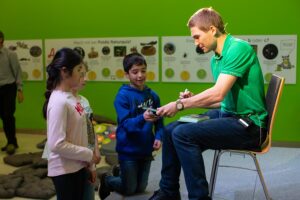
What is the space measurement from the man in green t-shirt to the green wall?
93.6 inches

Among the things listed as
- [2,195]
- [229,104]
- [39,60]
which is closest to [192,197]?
[229,104]

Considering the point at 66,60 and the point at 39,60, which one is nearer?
the point at 66,60

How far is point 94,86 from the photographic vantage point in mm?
5133

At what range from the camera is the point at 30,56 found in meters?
5.31

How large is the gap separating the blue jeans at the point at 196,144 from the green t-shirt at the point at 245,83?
76 millimetres

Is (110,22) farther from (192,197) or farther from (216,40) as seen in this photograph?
(192,197)

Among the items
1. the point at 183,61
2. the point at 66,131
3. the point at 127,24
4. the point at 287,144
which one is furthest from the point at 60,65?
the point at 287,144

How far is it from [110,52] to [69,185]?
331cm

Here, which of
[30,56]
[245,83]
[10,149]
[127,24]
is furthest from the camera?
[30,56]

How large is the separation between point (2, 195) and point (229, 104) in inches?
74.9

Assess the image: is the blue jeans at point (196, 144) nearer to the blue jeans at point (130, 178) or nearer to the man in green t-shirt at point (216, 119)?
the man in green t-shirt at point (216, 119)

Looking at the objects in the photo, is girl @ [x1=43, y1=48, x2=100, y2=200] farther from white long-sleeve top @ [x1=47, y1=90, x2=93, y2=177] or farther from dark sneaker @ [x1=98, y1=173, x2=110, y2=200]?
A: dark sneaker @ [x1=98, y1=173, x2=110, y2=200]

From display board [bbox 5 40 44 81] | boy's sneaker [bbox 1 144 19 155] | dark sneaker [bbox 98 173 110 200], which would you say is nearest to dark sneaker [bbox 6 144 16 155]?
boy's sneaker [bbox 1 144 19 155]

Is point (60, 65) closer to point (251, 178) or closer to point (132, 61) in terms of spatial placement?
point (132, 61)
